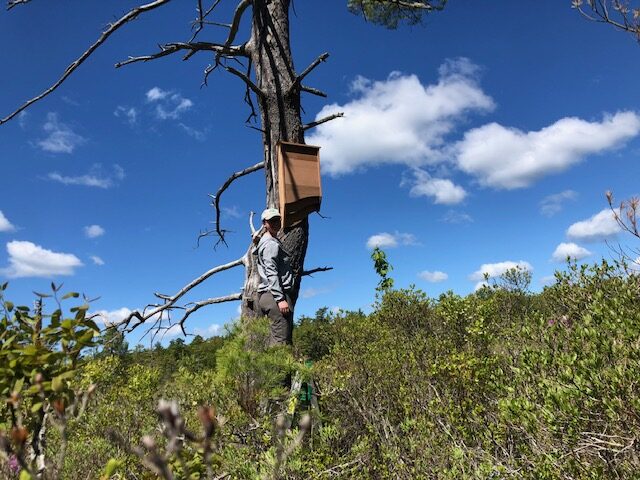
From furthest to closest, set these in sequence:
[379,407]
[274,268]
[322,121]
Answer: [322,121] < [274,268] < [379,407]

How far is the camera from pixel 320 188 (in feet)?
13.9

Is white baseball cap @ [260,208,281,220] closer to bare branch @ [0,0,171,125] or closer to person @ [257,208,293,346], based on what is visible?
person @ [257,208,293,346]

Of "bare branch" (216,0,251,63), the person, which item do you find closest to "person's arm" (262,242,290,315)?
the person

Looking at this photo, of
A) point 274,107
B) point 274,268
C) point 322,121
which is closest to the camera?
point 274,268

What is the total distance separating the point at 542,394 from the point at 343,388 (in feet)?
6.16

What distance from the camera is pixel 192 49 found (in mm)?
4895

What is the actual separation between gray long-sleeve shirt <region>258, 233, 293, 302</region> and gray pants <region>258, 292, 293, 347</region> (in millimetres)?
77

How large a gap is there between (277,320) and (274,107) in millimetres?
2197

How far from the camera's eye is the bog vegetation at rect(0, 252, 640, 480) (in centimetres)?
149

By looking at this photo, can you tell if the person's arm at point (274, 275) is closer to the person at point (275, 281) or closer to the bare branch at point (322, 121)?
the person at point (275, 281)

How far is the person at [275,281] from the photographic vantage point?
4125 millimetres

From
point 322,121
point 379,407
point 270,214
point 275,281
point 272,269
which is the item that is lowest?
point 379,407

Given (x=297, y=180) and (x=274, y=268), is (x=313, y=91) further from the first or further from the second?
(x=274, y=268)

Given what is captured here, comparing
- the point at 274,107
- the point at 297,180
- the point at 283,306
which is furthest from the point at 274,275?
the point at 274,107
